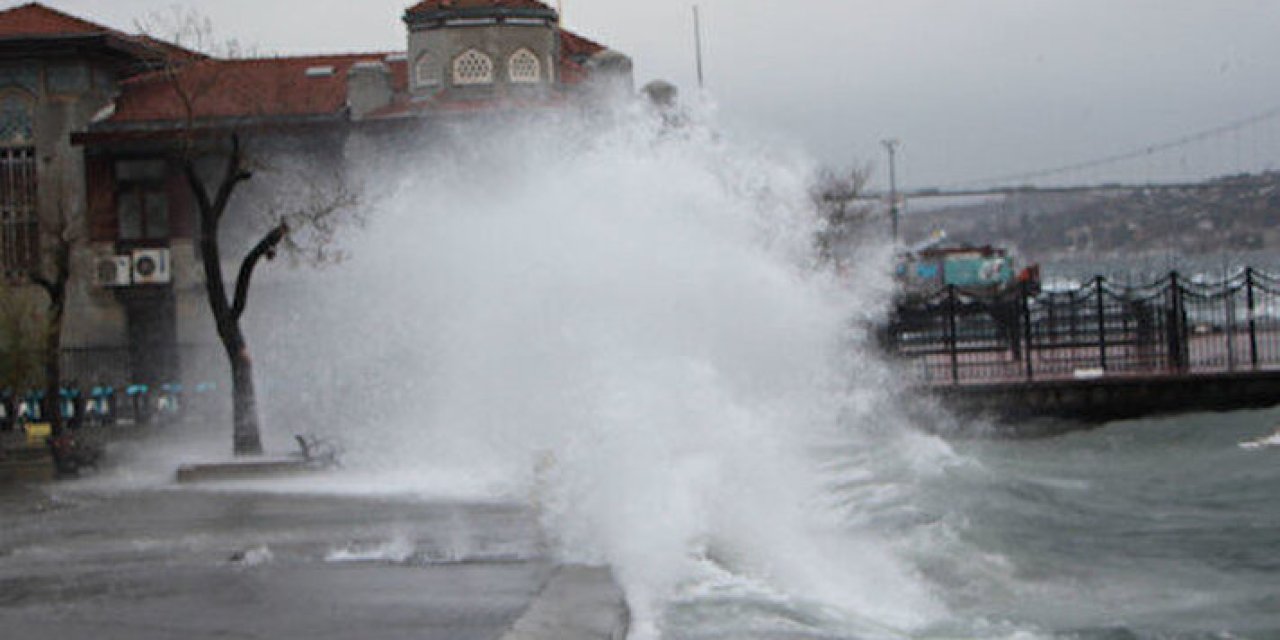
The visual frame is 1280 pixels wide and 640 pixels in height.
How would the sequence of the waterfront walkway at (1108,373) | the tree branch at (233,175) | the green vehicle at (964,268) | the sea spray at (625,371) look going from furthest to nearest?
the green vehicle at (964,268) → the waterfront walkway at (1108,373) → the tree branch at (233,175) → the sea spray at (625,371)

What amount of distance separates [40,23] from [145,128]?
3.74 meters

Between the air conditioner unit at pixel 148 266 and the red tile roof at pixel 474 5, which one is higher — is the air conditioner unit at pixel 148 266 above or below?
below

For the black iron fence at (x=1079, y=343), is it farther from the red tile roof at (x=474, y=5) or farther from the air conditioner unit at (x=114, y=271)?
the air conditioner unit at (x=114, y=271)

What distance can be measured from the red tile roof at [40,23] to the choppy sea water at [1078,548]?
80.4 feet

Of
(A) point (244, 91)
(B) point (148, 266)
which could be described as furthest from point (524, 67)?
(B) point (148, 266)

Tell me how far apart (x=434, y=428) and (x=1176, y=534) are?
428 inches

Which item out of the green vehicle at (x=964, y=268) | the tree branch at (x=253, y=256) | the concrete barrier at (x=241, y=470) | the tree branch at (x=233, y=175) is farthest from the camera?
the green vehicle at (x=964, y=268)

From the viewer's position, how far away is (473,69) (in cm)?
4694

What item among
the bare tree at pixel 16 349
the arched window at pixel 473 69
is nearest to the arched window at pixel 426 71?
the arched window at pixel 473 69

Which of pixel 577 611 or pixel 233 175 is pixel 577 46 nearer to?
pixel 233 175

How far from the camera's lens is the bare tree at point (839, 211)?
48.8 meters

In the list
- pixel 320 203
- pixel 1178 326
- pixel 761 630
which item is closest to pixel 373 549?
pixel 761 630

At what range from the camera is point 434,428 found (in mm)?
26375

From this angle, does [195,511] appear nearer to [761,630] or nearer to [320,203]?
[761,630]
